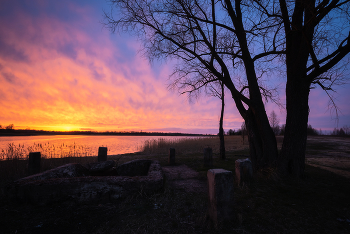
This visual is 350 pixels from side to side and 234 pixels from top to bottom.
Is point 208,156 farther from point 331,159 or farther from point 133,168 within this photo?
point 331,159

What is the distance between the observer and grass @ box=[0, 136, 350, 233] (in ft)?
9.04

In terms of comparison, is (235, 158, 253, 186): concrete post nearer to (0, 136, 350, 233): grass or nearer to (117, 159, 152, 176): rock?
(0, 136, 350, 233): grass

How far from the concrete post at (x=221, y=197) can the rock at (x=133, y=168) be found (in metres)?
3.68

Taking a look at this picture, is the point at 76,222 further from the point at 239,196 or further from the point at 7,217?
the point at 239,196

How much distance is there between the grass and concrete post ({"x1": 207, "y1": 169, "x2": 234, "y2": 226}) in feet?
0.42

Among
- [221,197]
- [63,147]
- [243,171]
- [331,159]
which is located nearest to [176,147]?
[63,147]

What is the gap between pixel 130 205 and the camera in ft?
11.7

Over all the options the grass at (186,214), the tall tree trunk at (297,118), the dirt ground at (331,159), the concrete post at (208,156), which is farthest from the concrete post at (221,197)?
the dirt ground at (331,159)

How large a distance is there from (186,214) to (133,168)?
3315 mm

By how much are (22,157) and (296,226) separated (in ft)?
33.6

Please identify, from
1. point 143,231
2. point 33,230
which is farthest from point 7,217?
point 143,231

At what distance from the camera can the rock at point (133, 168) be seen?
5.93m

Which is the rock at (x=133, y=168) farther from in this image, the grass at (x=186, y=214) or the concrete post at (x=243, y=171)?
the concrete post at (x=243, y=171)

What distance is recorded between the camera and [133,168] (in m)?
6.09
